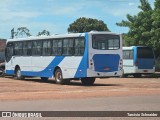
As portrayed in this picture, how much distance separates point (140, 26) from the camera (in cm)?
4131

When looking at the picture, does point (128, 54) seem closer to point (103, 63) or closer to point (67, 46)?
point (67, 46)

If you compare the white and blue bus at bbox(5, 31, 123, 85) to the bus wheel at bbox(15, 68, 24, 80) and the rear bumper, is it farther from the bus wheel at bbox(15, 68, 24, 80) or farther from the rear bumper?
the bus wheel at bbox(15, 68, 24, 80)

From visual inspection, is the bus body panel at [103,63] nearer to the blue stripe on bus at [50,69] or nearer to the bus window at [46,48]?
the blue stripe on bus at [50,69]

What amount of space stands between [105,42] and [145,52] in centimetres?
1226

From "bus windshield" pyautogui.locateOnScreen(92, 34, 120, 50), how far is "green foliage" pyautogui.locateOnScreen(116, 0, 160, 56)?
1195 cm

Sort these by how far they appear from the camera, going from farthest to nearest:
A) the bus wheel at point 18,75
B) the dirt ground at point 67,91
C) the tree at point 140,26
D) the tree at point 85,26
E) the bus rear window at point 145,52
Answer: the tree at point 85,26 → the tree at point 140,26 → the bus rear window at point 145,52 → the bus wheel at point 18,75 → the dirt ground at point 67,91

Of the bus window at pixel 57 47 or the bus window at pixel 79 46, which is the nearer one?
the bus window at pixel 79 46

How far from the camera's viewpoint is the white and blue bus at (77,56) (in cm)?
2600

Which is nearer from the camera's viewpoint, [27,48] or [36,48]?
[36,48]

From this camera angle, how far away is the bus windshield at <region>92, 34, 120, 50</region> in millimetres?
26141

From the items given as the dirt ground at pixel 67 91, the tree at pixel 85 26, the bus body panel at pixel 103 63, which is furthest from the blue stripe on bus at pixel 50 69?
the tree at pixel 85 26

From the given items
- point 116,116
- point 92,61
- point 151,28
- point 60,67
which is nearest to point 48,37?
point 60,67

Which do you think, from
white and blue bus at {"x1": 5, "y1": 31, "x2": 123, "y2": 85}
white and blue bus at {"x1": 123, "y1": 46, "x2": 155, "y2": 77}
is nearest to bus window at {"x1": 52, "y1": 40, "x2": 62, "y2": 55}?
white and blue bus at {"x1": 5, "y1": 31, "x2": 123, "y2": 85}

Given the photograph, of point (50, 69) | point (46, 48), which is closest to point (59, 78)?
point (50, 69)
